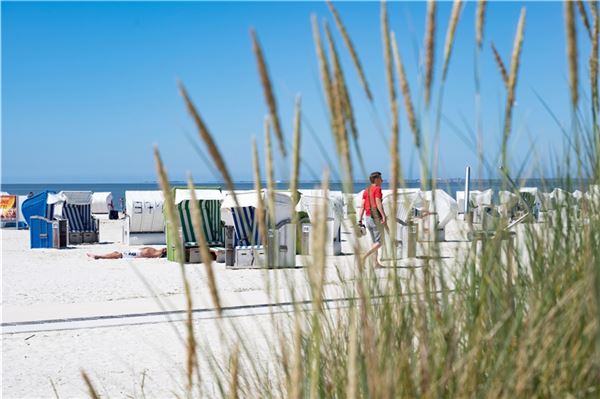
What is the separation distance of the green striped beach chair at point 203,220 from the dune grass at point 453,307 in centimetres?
1166

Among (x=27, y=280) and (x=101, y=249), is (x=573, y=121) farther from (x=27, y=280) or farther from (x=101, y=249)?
(x=101, y=249)

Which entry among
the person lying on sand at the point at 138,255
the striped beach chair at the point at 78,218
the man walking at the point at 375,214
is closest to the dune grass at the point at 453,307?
the man walking at the point at 375,214

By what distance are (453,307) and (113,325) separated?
6.09 meters

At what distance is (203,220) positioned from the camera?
15000 mm

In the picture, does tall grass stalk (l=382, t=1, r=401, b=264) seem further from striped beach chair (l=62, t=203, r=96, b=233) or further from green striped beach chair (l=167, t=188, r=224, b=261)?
striped beach chair (l=62, t=203, r=96, b=233)

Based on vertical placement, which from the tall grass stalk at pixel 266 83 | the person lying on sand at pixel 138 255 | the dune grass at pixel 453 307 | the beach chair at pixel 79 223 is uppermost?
the tall grass stalk at pixel 266 83

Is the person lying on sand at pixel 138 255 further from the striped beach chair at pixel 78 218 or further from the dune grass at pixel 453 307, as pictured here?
the dune grass at pixel 453 307

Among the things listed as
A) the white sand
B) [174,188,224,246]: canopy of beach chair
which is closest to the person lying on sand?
[174,188,224,246]: canopy of beach chair

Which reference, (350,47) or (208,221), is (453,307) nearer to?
(350,47)

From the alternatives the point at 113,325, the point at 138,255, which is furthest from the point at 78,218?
the point at 113,325

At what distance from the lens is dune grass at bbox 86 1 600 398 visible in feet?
4.50

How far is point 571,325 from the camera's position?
5.44 feet

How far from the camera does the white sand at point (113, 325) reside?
15.7 feet

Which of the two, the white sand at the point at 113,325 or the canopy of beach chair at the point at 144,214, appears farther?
the canopy of beach chair at the point at 144,214
